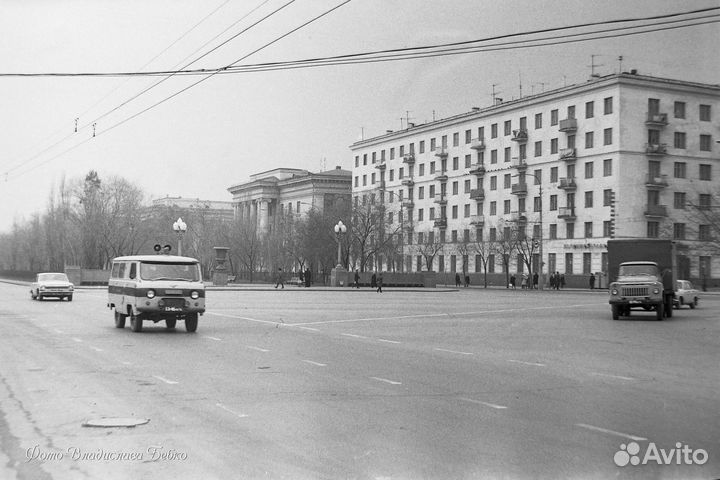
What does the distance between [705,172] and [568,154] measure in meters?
53.8

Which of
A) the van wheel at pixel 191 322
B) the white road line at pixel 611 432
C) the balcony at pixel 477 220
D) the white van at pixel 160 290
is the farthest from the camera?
the balcony at pixel 477 220

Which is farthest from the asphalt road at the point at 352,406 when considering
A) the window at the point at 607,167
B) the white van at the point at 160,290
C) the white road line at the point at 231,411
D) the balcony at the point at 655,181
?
the window at the point at 607,167

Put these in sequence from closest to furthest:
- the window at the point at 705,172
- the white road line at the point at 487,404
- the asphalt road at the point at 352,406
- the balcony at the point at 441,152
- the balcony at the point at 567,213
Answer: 1. the asphalt road at the point at 352,406
2. the white road line at the point at 487,404
3. the window at the point at 705,172
4. the balcony at the point at 567,213
5. the balcony at the point at 441,152

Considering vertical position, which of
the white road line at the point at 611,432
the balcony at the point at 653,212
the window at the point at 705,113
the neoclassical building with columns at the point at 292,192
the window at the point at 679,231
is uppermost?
the neoclassical building with columns at the point at 292,192

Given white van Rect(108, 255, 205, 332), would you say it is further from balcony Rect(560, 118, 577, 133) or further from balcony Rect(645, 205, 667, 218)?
balcony Rect(560, 118, 577, 133)

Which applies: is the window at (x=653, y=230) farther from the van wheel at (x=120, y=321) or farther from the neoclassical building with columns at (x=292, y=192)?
the neoclassical building with columns at (x=292, y=192)

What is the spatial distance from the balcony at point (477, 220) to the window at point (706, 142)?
66681 millimetres

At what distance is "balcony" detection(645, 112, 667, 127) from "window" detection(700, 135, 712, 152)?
10.8 ft

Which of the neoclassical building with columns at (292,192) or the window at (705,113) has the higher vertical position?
the neoclassical building with columns at (292,192)

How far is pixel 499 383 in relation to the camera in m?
11.9

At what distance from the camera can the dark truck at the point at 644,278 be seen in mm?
29219

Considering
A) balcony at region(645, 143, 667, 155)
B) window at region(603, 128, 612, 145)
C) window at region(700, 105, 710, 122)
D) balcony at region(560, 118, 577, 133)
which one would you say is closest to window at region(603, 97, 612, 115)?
window at region(603, 128, 612, 145)

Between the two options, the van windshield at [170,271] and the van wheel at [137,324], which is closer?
the van wheel at [137,324]

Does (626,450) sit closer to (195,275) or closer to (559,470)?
(559,470)
